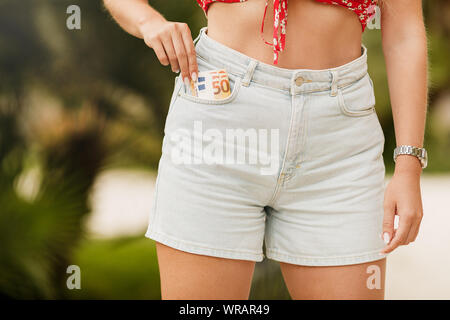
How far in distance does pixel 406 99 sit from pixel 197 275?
1.47 ft

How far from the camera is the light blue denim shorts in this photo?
808mm

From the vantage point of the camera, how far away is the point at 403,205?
82 centimetres

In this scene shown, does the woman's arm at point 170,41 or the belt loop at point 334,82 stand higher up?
the woman's arm at point 170,41

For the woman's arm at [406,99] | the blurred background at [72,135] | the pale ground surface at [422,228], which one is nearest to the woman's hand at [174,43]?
the woman's arm at [406,99]

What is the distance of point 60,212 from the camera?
2.13 m

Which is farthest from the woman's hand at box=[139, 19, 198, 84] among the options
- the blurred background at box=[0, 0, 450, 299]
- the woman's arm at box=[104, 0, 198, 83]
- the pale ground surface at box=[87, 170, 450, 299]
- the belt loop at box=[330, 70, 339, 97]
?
the pale ground surface at box=[87, 170, 450, 299]

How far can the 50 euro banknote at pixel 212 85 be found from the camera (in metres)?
0.81

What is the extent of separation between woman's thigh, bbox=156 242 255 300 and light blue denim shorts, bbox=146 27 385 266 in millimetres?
19

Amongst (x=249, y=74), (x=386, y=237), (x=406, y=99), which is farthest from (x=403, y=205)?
(x=249, y=74)

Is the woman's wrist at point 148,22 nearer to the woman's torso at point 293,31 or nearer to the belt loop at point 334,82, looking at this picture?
the woman's torso at point 293,31

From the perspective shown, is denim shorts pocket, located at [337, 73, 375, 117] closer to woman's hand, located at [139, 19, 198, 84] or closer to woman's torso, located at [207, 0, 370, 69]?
woman's torso, located at [207, 0, 370, 69]

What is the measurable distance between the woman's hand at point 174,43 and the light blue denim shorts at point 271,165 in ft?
0.11

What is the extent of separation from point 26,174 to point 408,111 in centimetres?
171
